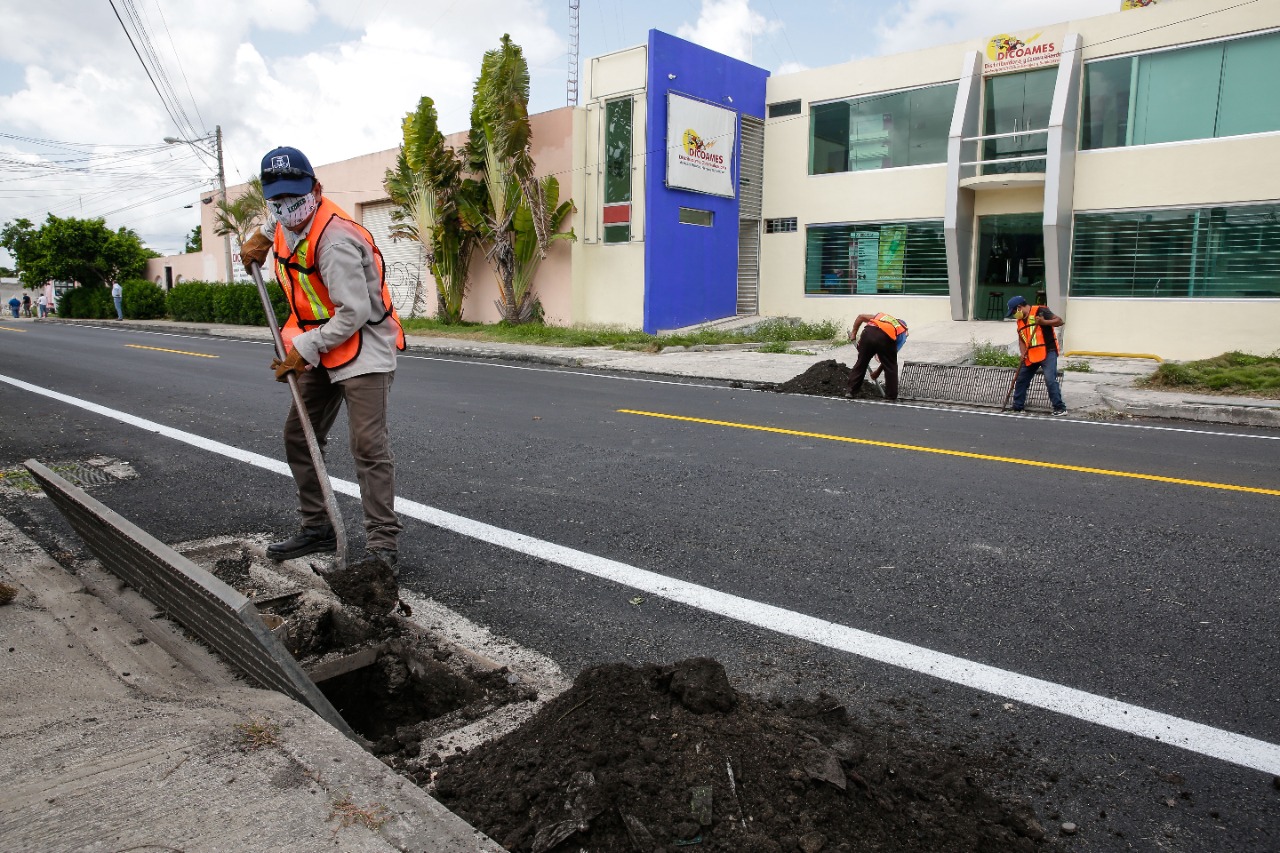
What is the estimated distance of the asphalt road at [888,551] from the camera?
2.96 m

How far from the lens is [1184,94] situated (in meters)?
17.8

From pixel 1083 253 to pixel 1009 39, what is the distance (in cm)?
497

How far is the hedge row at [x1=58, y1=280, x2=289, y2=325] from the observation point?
101 ft

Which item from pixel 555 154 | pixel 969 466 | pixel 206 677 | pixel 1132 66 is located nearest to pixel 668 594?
pixel 206 677

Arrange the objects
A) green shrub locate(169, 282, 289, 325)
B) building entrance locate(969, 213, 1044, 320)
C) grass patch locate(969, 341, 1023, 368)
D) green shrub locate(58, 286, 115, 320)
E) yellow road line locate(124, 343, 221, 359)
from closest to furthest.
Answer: grass patch locate(969, 341, 1023, 368)
yellow road line locate(124, 343, 221, 359)
building entrance locate(969, 213, 1044, 320)
green shrub locate(169, 282, 289, 325)
green shrub locate(58, 286, 115, 320)

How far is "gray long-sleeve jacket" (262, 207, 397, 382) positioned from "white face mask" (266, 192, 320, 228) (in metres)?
0.06

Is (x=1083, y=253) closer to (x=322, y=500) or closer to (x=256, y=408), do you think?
(x=256, y=408)

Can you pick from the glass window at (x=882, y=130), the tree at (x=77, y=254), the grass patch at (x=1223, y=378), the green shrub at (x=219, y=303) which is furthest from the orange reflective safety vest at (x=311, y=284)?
the tree at (x=77, y=254)

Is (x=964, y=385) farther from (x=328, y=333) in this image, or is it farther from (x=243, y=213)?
(x=243, y=213)

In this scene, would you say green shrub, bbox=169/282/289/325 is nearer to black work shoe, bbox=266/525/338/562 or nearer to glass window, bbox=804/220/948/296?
glass window, bbox=804/220/948/296

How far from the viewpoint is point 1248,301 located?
Answer: 1709cm

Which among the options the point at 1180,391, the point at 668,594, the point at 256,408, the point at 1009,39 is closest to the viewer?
the point at 668,594

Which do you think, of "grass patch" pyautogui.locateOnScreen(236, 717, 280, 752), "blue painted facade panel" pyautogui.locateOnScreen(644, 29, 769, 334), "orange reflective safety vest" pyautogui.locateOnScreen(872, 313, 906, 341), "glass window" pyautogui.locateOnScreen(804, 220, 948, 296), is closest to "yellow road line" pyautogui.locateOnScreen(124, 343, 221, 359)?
"blue painted facade panel" pyautogui.locateOnScreen(644, 29, 769, 334)

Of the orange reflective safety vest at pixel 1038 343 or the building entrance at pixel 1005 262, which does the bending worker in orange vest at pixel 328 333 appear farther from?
the building entrance at pixel 1005 262
